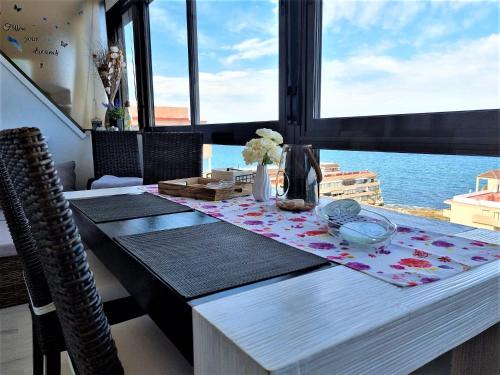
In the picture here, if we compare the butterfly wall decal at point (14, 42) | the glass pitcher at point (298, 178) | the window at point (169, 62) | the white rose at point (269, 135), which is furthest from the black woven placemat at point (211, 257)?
the butterfly wall decal at point (14, 42)

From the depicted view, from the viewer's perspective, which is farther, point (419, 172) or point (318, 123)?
point (318, 123)

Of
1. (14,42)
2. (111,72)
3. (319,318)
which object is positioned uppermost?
(14,42)

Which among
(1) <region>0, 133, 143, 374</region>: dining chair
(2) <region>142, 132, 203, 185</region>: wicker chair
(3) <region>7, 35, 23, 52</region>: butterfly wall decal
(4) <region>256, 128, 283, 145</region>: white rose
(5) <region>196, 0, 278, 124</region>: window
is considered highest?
(3) <region>7, 35, 23, 52</region>: butterfly wall decal

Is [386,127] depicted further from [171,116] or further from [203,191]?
[171,116]

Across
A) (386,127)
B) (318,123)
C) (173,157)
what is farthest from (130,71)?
(386,127)

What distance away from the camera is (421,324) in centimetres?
54

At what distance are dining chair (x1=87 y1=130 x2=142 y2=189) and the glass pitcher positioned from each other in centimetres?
173

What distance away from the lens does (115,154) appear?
2.79 m

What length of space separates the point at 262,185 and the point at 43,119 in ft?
10.4

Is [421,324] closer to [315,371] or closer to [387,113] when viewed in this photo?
[315,371]

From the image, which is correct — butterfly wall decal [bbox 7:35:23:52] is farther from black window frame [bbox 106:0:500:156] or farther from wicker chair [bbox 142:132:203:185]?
wicker chair [bbox 142:132:203:185]

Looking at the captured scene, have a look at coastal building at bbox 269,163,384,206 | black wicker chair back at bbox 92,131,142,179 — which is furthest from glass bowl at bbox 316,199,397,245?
black wicker chair back at bbox 92,131,142,179

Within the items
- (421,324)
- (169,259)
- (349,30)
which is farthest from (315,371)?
(349,30)

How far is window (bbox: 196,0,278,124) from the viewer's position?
83.2 inches
